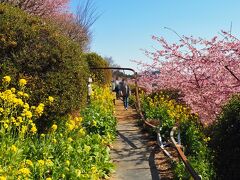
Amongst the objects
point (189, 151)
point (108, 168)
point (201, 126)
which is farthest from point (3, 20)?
point (201, 126)

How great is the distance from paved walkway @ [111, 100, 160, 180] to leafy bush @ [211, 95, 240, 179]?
3984 millimetres

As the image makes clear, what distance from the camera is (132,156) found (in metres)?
11.7

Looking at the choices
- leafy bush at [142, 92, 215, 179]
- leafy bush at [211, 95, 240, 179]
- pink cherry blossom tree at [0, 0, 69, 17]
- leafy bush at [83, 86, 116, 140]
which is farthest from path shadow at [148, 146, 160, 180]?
pink cherry blossom tree at [0, 0, 69, 17]

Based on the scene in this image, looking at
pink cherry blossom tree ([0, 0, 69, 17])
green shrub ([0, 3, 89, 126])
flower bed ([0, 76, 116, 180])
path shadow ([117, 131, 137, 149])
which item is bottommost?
path shadow ([117, 131, 137, 149])

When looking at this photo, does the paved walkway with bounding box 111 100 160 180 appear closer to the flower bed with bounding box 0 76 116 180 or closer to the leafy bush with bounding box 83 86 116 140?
the leafy bush with bounding box 83 86 116 140

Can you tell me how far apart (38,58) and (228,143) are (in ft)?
17.5

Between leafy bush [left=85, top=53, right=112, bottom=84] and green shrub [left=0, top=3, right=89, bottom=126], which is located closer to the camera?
green shrub [left=0, top=3, right=89, bottom=126]

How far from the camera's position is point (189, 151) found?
11539 millimetres

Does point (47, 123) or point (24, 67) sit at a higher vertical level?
point (24, 67)

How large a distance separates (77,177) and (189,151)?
4857 mm

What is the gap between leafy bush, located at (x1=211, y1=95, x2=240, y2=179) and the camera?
5379 millimetres

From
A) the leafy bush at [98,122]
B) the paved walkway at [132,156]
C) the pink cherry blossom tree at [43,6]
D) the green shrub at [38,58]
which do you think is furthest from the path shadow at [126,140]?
the pink cherry blossom tree at [43,6]

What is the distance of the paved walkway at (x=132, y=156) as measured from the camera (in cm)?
982

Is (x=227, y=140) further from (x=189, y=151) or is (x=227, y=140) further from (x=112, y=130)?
(x=112, y=130)
